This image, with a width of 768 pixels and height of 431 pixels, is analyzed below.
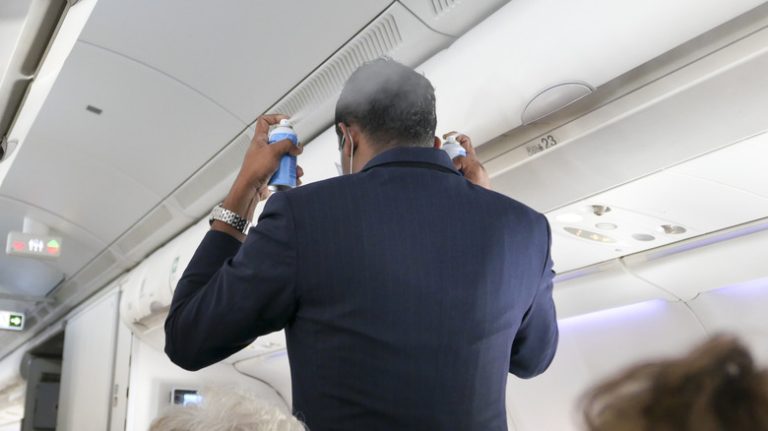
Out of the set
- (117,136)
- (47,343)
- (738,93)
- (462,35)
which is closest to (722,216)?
(738,93)

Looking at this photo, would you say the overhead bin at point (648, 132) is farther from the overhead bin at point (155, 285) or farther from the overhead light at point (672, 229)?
the overhead bin at point (155, 285)

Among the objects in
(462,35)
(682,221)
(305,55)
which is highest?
(305,55)

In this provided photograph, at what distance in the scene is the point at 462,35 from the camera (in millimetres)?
2885

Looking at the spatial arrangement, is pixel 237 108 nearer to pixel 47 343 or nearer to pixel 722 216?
pixel 722 216

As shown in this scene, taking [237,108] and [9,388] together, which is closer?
[237,108]

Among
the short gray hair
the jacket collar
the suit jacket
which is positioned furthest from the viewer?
the jacket collar

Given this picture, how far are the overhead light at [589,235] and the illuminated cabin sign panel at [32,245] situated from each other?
4546 millimetres

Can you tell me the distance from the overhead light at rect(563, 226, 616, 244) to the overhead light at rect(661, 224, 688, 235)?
0.23 m

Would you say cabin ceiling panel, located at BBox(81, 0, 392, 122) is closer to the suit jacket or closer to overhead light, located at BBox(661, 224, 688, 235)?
overhead light, located at BBox(661, 224, 688, 235)

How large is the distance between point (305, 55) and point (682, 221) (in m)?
1.77

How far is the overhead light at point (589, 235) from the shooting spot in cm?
303

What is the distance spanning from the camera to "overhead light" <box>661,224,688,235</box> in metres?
2.94

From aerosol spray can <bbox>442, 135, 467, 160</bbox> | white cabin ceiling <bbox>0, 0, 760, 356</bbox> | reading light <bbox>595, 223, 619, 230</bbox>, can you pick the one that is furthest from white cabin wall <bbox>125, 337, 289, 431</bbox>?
aerosol spray can <bbox>442, 135, 467, 160</bbox>

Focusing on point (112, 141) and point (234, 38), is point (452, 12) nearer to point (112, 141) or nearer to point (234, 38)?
point (234, 38)
